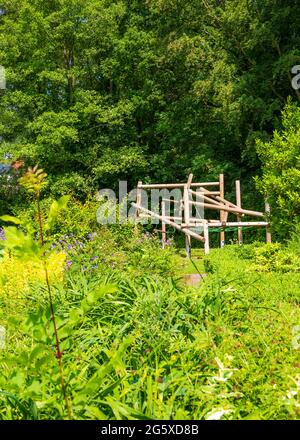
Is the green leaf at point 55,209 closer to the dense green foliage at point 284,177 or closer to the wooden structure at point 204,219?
the dense green foliage at point 284,177

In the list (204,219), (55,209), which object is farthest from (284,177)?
(55,209)

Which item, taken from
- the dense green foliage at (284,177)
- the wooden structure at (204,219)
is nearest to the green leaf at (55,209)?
the dense green foliage at (284,177)

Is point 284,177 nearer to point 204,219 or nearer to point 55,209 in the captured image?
point 204,219

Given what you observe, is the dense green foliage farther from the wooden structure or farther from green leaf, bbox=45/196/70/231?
green leaf, bbox=45/196/70/231

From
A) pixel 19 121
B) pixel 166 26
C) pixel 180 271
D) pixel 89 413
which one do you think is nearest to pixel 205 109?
pixel 166 26

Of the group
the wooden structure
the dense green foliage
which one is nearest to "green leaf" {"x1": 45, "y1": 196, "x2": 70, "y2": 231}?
the dense green foliage

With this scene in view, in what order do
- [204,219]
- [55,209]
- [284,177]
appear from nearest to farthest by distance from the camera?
[55,209], [284,177], [204,219]

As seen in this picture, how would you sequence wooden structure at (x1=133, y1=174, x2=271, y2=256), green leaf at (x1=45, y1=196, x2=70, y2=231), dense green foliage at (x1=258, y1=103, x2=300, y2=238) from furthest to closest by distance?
wooden structure at (x1=133, y1=174, x2=271, y2=256)
dense green foliage at (x1=258, y1=103, x2=300, y2=238)
green leaf at (x1=45, y1=196, x2=70, y2=231)

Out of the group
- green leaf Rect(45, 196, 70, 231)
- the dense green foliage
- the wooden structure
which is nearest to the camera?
green leaf Rect(45, 196, 70, 231)

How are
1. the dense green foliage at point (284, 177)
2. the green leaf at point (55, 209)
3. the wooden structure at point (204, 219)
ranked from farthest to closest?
1. the wooden structure at point (204, 219)
2. the dense green foliage at point (284, 177)
3. the green leaf at point (55, 209)

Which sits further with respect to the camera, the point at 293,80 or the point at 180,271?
the point at 293,80

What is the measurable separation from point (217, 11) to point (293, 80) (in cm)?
549
